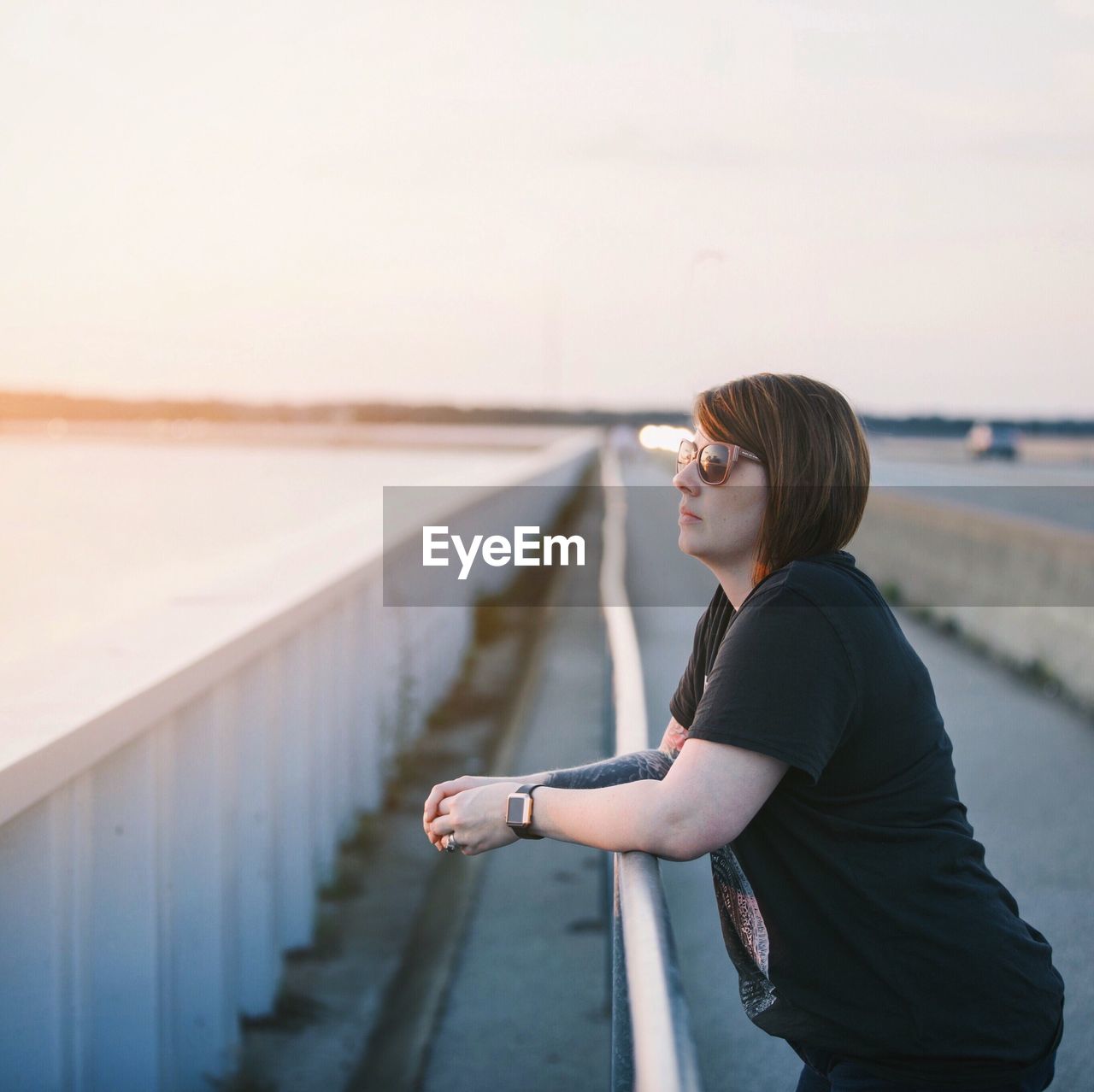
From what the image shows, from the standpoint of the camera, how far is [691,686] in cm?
249

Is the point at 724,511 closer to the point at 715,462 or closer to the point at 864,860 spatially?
the point at 715,462

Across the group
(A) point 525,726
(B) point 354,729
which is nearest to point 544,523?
(A) point 525,726

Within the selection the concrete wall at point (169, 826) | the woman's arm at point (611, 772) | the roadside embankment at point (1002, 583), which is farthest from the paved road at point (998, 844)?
the woman's arm at point (611, 772)

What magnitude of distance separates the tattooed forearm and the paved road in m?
1.57

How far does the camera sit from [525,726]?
8219mm

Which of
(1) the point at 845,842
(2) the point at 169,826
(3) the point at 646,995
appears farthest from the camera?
(2) the point at 169,826

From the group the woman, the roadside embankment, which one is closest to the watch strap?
the woman

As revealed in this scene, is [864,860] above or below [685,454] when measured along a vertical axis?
below

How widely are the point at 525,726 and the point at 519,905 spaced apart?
110 inches

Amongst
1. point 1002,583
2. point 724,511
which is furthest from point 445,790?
point 1002,583

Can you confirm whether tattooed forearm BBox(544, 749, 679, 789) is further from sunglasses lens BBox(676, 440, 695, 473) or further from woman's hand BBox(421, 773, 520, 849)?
sunglasses lens BBox(676, 440, 695, 473)

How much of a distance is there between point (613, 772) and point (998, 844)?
3483 mm

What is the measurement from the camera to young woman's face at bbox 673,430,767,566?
2273 millimetres

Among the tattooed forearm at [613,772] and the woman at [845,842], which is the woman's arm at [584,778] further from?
the woman at [845,842]
